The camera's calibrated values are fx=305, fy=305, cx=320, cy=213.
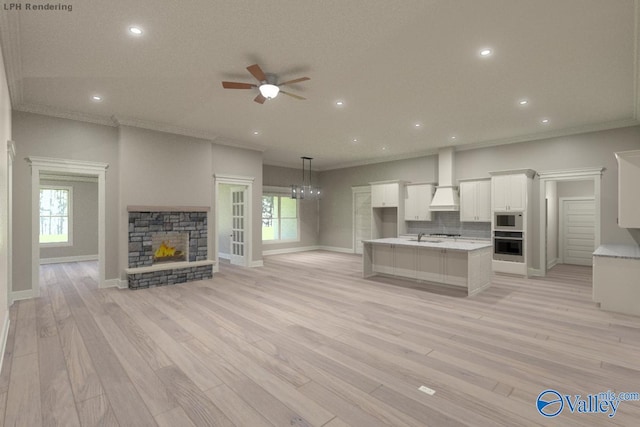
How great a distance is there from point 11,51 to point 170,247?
3.84 meters

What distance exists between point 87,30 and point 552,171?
7785mm

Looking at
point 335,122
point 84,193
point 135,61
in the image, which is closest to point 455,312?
point 335,122

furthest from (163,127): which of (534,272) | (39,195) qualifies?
(534,272)

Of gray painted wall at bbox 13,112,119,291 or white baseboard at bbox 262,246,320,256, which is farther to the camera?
white baseboard at bbox 262,246,320,256

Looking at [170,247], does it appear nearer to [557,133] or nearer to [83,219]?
[83,219]

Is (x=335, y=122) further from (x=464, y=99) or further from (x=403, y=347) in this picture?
(x=403, y=347)

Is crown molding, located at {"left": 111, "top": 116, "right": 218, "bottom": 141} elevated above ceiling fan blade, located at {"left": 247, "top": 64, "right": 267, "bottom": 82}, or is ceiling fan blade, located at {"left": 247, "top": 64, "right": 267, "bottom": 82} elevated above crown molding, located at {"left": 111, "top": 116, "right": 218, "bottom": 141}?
crown molding, located at {"left": 111, "top": 116, "right": 218, "bottom": 141}

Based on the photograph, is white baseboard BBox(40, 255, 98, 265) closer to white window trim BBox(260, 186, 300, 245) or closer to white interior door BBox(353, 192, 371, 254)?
white window trim BBox(260, 186, 300, 245)

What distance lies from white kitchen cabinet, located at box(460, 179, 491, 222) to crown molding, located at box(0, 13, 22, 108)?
7620 mm

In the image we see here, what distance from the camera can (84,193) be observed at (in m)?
8.53

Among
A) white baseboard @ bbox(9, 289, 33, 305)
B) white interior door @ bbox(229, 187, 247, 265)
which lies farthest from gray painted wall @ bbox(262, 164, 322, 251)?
white baseboard @ bbox(9, 289, 33, 305)

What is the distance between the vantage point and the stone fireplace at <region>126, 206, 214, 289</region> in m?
5.44

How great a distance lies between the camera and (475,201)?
275 inches

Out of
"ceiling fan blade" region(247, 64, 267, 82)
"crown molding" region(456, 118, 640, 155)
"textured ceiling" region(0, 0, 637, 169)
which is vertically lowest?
"ceiling fan blade" region(247, 64, 267, 82)
